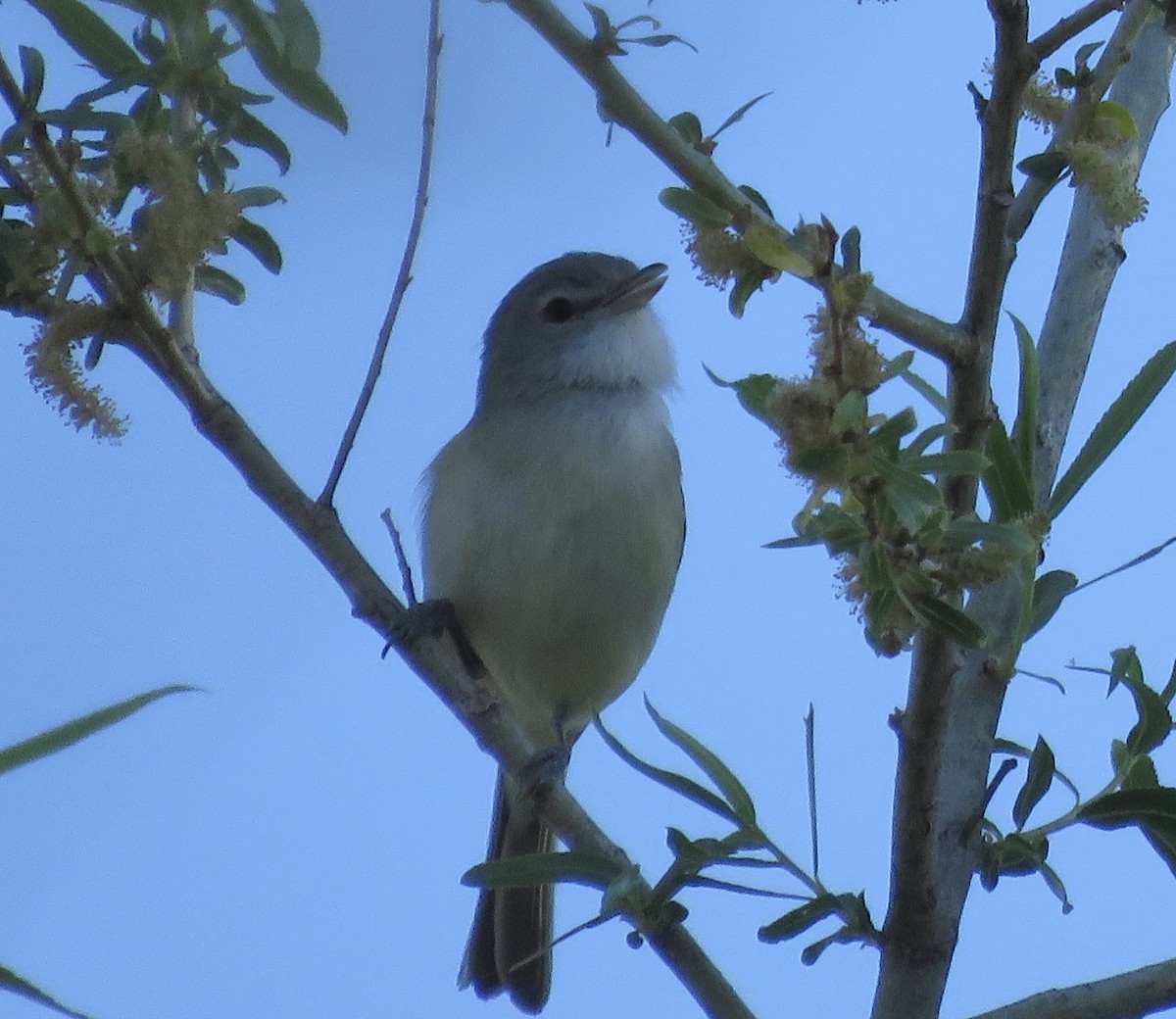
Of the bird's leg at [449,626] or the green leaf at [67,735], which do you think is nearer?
the green leaf at [67,735]

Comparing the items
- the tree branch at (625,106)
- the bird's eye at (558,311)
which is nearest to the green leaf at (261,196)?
the tree branch at (625,106)

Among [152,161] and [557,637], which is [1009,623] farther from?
[557,637]

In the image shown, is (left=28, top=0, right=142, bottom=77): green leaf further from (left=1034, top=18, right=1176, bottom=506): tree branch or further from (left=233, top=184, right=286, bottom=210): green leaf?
(left=1034, top=18, right=1176, bottom=506): tree branch

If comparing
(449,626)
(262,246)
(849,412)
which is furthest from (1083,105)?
(449,626)

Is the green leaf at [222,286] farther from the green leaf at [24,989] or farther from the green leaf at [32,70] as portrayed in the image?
the green leaf at [24,989]

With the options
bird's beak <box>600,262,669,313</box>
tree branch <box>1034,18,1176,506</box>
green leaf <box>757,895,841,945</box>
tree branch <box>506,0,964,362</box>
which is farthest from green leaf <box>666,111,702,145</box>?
bird's beak <box>600,262,669,313</box>

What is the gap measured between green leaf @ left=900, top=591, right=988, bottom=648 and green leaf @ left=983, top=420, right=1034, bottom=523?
1.51 feet

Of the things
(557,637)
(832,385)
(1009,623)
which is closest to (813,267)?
(832,385)

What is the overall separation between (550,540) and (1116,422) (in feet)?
7.54

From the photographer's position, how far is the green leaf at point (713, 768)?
2.94 meters

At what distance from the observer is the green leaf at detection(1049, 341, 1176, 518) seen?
3084 mm

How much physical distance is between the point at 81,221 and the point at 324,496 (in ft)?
2.39

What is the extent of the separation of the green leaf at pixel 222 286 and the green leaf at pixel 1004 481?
180 cm

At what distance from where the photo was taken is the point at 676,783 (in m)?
3.01
